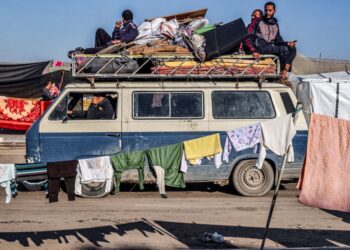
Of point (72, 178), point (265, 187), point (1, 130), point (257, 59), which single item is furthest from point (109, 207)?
point (1, 130)

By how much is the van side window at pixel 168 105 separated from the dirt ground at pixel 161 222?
1.46 meters

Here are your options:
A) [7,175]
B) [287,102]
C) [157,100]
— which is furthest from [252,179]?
[7,175]

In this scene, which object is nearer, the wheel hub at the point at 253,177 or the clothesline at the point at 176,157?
the clothesline at the point at 176,157

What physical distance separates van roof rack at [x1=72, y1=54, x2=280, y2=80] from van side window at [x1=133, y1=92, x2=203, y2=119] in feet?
1.04

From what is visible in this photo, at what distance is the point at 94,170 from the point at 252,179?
111 inches

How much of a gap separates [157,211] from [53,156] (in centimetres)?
218

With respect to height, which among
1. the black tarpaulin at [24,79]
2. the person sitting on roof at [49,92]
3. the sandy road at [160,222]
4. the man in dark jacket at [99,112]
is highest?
the black tarpaulin at [24,79]

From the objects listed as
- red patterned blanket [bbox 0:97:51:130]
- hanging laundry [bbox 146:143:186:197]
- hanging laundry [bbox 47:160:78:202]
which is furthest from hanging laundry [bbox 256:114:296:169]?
red patterned blanket [bbox 0:97:51:130]

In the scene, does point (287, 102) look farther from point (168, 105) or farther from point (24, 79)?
point (24, 79)

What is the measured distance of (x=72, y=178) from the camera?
10047 mm

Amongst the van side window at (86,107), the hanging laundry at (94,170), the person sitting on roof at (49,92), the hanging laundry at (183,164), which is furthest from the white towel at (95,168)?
the person sitting on roof at (49,92)

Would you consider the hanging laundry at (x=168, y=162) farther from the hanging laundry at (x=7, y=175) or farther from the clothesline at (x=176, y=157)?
the hanging laundry at (x=7, y=175)

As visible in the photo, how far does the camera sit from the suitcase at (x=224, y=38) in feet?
35.9

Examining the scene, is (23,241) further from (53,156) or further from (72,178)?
(53,156)
